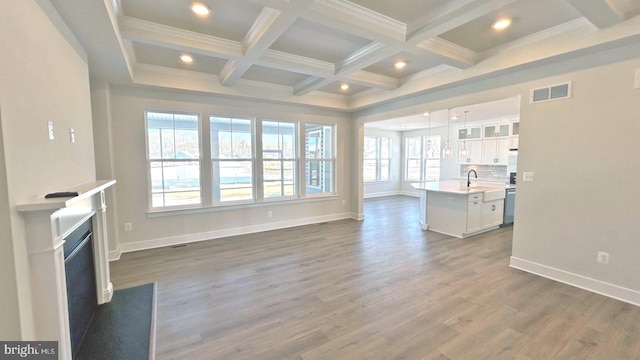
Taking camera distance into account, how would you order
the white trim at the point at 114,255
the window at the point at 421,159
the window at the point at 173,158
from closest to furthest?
the white trim at the point at 114,255
the window at the point at 173,158
the window at the point at 421,159

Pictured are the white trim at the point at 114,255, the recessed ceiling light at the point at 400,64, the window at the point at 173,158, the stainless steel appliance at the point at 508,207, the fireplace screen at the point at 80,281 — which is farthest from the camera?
the stainless steel appliance at the point at 508,207

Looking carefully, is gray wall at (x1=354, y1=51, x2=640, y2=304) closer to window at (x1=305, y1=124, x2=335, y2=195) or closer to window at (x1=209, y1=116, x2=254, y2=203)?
window at (x1=305, y1=124, x2=335, y2=195)

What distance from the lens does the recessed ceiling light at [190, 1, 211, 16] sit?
7.84ft

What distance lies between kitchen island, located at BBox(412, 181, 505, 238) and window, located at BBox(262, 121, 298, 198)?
2818mm

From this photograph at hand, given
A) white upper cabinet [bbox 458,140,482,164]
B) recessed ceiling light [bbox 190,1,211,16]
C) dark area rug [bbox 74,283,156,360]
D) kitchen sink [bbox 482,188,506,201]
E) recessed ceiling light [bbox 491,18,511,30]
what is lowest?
dark area rug [bbox 74,283,156,360]

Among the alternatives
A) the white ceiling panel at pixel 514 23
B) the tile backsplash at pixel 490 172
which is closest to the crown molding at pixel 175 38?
the white ceiling panel at pixel 514 23

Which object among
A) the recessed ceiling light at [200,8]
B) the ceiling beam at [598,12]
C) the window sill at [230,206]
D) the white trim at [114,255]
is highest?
the recessed ceiling light at [200,8]

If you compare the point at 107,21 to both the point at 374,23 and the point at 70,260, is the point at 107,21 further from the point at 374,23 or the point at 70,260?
the point at 374,23

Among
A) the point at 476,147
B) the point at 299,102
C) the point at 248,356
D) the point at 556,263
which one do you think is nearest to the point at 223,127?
the point at 299,102

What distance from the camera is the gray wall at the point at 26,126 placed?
1.29 metres

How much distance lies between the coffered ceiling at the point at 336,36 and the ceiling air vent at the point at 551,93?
0.33 m

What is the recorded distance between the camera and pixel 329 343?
2107 mm

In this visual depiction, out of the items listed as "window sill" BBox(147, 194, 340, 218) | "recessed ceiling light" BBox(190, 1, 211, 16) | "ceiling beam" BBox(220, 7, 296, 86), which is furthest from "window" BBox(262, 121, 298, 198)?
"recessed ceiling light" BBox(190, 1, 211, 16)

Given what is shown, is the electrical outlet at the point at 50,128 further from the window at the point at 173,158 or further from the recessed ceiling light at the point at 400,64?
the recessed ceiling light at the point at 400,64
